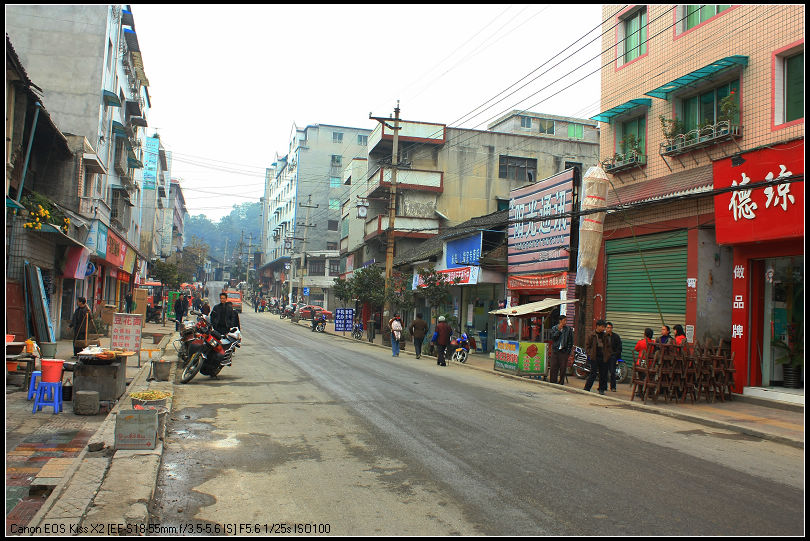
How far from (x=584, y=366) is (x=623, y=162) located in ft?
21.5

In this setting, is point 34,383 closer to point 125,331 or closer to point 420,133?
point 125,331

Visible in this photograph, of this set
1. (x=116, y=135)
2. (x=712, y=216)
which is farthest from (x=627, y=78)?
(x=116, y=135)

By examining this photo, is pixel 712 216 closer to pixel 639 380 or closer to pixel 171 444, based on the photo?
pixel 639 380

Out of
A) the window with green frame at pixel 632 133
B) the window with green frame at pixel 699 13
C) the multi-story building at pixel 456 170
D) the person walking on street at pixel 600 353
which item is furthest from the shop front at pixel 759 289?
the multi-story building at pixel 456 170

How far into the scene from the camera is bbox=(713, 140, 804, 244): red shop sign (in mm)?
12664

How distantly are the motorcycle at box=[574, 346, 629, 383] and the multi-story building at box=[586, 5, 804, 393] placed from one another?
122 cm

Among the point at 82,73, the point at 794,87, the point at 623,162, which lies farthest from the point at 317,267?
the point at 794,87

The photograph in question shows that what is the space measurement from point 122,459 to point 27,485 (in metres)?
0.86

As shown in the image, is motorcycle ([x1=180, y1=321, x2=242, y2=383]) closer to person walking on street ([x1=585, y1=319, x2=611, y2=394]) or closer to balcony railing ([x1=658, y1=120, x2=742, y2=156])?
person walking on street ([x1=585, y1=319, x2=611, y2=394])

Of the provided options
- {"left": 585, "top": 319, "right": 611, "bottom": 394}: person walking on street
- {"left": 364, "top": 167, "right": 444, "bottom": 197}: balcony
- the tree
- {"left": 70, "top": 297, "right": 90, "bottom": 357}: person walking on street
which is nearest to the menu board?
{"left": 364, "top": 167, "right": 444, "bottom": 197}: balcony

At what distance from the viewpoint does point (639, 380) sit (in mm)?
13500

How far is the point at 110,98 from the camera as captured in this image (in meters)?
27.8

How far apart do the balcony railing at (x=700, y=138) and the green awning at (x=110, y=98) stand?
23.7 metres

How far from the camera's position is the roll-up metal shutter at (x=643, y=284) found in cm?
1667
